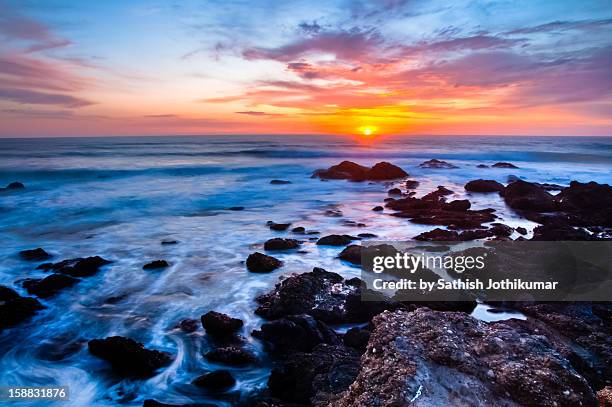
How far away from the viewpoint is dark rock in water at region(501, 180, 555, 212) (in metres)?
18.2

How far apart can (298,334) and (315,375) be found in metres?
1.46

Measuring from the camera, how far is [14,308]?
27.7ft

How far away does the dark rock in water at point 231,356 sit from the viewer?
671 cm

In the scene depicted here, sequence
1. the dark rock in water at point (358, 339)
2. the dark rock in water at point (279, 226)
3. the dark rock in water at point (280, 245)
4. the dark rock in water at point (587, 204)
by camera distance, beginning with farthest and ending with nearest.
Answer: the dark rock in water at point (279, 226) < the dark rock in water at point (587, 204) < the dark rock in water at point (280, 245) < the dark rock in water at point (358, 339)

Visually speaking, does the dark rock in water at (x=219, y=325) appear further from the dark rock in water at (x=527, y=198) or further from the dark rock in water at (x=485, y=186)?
the dark rock in water at (x=485, y=186)

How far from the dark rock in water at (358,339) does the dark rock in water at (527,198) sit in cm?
1502

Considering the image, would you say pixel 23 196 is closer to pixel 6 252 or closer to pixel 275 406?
pixel 6 252

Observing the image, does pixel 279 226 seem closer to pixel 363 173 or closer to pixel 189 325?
pixel 189 325

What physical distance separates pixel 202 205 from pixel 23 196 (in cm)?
1338

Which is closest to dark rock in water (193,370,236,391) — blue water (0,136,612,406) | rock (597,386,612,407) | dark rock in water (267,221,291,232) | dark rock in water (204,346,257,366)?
blue water (0,136,612,406)

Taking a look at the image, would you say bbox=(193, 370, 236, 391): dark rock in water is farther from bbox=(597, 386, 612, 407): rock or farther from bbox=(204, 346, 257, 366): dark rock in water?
bbox=(597, 386, 612, 407): rock

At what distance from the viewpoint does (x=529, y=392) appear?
3254 mm

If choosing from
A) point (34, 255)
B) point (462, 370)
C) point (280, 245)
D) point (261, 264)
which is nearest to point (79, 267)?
point (34, 255)

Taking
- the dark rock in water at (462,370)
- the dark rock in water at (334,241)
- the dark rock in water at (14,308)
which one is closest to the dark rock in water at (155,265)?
the dark rock in water at (14,308)
